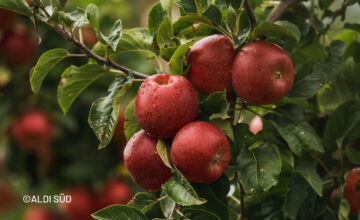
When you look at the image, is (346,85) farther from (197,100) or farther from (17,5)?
(17,5)

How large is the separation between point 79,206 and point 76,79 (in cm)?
96

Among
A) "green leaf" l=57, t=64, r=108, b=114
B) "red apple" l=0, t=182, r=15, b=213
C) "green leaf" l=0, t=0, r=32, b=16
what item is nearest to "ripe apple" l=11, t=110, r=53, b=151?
"red apple" l=0, t=182, r=15, b=213

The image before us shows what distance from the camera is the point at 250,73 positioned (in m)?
0.63

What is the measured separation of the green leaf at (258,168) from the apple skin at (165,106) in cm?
10

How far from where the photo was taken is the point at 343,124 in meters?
0.85

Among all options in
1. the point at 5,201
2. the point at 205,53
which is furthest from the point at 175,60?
the point at 5,201

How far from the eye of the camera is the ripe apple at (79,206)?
64.2 inches

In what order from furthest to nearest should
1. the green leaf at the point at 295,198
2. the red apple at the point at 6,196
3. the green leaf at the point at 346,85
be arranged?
the red apple at the point at 6,196 → the green leaf at the point at 346,85 → the green leaf at the point at 295,198

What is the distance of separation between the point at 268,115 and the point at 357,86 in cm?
32

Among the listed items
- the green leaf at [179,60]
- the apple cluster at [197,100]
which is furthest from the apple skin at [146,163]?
the green leaf at [179,60]

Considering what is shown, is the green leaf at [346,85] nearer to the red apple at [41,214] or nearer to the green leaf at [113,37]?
the green leaf at [113,37]

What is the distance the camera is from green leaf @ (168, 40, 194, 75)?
0.65 m

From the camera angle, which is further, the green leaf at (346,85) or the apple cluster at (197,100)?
the green leaf at (346,85)

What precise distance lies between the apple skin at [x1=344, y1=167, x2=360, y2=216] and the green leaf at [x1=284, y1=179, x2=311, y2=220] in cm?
7
